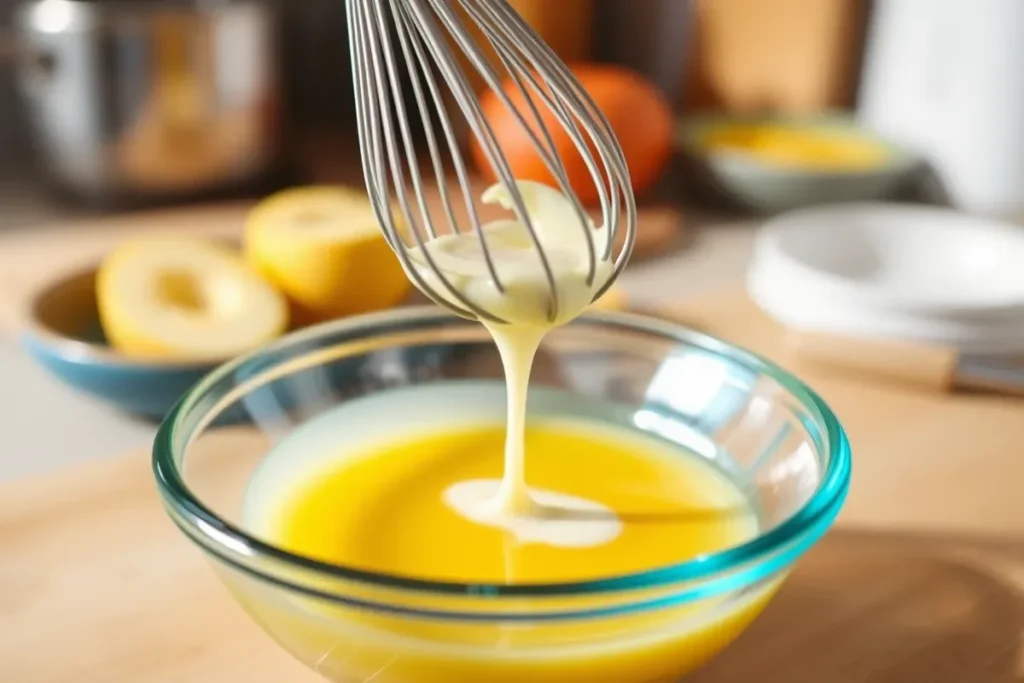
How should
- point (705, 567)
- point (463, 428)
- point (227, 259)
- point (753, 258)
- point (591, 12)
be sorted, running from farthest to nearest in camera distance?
point (591, 12) → point (753, 258) → point (227, 259) → point (463, 428) → point (705, 567)

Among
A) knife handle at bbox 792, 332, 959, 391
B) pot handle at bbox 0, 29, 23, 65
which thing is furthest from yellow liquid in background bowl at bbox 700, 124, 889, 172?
pot handle at bbox 0, 29, 23, 65

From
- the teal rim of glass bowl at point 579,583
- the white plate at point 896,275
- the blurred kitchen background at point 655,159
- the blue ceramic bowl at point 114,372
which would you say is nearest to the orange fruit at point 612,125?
the blurred kitchen background at point 655,159

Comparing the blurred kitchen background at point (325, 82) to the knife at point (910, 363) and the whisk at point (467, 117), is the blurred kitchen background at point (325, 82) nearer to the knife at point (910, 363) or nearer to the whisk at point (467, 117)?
the knife at point (910, 363)

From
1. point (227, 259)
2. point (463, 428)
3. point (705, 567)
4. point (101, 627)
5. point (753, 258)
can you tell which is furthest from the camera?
point (753, 258)

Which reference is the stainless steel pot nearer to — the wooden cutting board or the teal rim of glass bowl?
the wooden cutting board

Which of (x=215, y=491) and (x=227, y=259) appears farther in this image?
(x=227, y=259)

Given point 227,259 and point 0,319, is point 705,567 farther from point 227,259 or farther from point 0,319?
point 0,319

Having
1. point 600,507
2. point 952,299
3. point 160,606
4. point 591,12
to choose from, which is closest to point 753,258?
point 952,299
